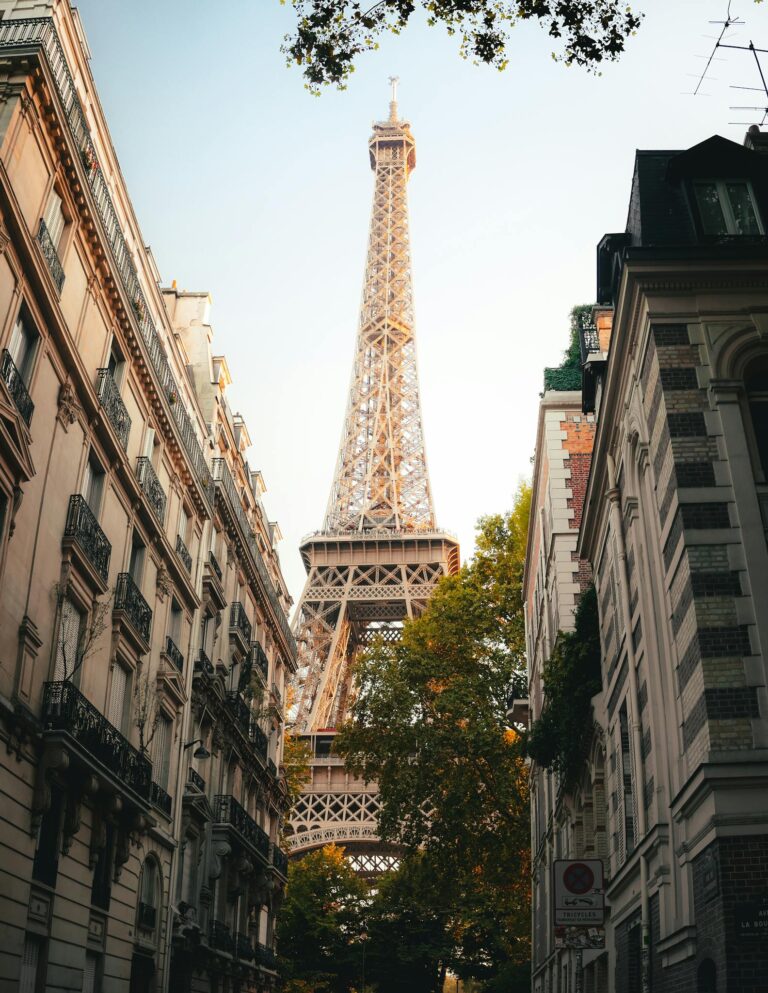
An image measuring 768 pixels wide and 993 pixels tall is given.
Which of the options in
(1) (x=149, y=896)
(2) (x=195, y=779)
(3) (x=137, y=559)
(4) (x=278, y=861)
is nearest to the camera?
(1) (x=149, y=896)

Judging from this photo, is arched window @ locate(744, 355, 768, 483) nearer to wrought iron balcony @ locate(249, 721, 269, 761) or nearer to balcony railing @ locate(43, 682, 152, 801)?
balcony railing @ locate(43, 682, 152, 801)

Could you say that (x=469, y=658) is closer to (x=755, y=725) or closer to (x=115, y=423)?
(x=115, y=423)

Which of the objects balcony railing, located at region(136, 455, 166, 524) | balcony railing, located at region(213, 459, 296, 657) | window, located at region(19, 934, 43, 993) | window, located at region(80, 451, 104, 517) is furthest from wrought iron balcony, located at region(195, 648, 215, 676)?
window, located at region(19, 934, 43, 993)

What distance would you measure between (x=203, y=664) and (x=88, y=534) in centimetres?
916

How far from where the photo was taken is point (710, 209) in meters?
15.6

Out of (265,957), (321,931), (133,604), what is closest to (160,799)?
(133,604)

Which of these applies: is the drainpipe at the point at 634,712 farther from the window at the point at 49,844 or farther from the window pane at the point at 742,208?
the window at the point at 49,844

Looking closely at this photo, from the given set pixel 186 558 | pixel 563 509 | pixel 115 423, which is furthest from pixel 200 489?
pixel 563 509

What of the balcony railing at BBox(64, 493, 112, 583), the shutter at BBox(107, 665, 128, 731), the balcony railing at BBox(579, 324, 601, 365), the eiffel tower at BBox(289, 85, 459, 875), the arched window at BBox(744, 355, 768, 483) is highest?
the eiffel tower at BBox(289, 85, 459, 875)

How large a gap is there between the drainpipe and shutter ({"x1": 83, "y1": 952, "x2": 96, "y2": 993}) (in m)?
10.4

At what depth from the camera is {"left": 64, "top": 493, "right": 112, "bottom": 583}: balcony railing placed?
758 inches

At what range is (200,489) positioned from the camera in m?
28.9

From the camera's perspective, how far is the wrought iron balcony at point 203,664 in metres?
27.9

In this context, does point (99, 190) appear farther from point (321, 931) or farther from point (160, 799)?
point (321, 931)
